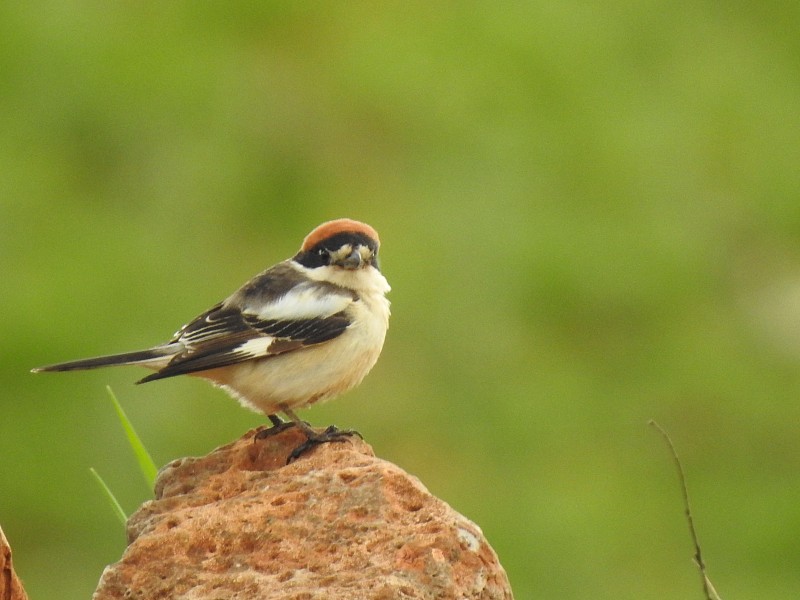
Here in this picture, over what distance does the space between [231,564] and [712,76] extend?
8691mm

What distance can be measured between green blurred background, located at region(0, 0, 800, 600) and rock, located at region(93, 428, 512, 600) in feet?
14.2

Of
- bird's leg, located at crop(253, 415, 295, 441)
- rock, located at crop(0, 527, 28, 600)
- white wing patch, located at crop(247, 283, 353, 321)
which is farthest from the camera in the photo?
white wing patch, located at crop(247, 283, 353, 321)

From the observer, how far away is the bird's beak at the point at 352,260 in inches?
252

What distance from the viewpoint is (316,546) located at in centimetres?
448

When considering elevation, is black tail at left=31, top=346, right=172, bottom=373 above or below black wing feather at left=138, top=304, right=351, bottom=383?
below

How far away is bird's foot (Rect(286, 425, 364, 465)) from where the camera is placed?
5.41m

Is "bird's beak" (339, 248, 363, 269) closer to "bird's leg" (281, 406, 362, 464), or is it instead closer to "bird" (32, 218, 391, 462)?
"bird" (32, 218, 391, 462)

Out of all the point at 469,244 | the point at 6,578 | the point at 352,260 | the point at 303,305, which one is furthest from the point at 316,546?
the point at 469,244

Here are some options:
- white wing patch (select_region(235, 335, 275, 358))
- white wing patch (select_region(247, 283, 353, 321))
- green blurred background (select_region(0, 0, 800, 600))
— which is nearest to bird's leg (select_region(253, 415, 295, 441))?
white wing patch (select_region(235, 335, 275, 358))

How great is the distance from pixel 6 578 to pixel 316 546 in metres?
0.92

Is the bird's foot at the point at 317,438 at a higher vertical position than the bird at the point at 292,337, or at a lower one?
lower

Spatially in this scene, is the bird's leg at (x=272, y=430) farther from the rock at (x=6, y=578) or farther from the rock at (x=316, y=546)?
the rock at (x=6, y=578)

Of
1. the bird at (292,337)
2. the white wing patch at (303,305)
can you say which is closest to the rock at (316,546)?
the bird at (292,337)

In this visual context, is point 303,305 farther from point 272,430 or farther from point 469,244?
point 469,244
